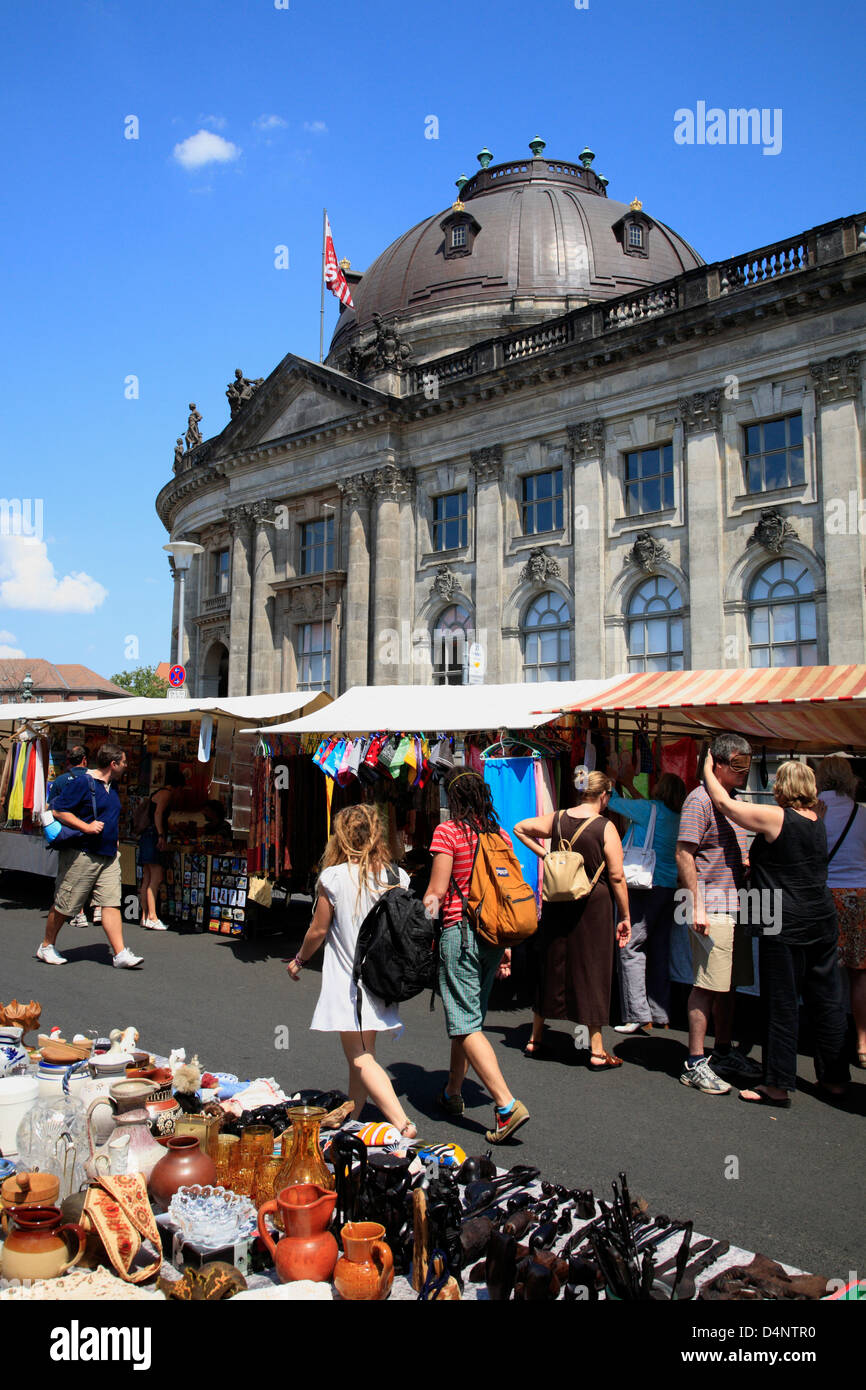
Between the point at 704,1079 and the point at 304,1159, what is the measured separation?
348cm

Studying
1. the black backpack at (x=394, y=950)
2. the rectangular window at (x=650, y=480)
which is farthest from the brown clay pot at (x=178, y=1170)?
the rectangular window at (x=650, y=480)

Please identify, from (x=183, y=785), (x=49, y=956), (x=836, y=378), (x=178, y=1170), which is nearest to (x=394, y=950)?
(x=178, y=1170)

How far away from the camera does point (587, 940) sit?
22.5 feet

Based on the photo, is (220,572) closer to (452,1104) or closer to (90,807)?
(90,807)

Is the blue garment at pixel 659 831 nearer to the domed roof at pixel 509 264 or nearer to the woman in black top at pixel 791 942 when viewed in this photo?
the woman in black top at pixel 791 942

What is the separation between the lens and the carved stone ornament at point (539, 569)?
2647 centimetres

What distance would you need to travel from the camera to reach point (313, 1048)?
23.9ft

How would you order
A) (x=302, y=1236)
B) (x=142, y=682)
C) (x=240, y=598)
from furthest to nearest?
(x=142, y=682) → (x=240, y=598) → (x=302, y=1236)

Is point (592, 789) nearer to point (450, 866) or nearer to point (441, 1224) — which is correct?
point (450, 866)

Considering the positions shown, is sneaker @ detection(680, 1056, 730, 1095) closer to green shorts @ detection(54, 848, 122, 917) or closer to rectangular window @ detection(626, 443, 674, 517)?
green shorts @ detection(54, 848, 122, 917)

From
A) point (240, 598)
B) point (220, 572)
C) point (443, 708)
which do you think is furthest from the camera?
point (220, 572)

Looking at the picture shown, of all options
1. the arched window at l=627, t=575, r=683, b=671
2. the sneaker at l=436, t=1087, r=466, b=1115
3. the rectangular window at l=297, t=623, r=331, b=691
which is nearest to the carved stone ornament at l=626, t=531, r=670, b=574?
the arched window at l=627, t=575, r=683, b=671

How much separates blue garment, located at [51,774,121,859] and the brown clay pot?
20.1 ft
